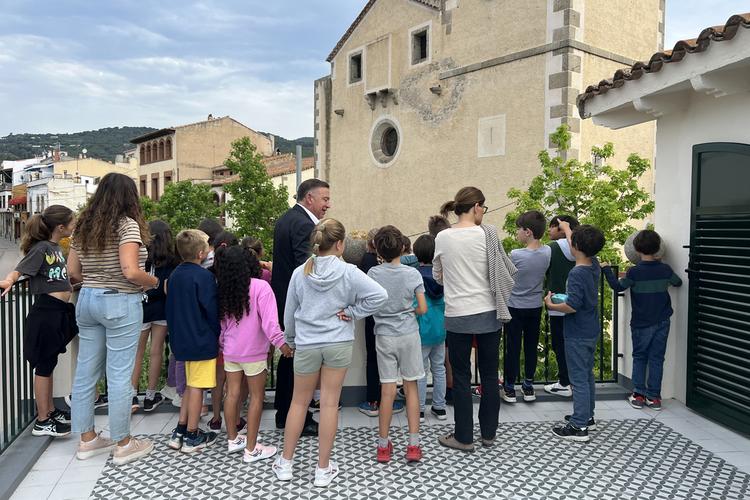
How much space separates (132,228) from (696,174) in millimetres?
4582

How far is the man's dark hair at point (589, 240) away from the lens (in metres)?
4.27

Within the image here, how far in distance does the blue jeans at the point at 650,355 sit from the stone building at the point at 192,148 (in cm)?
4239

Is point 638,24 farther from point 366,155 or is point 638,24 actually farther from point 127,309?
point 127,309

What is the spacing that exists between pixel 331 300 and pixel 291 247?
86 cm

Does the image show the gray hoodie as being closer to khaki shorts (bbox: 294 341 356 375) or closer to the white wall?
khaki shorts (bbox: 294 341 356 375)

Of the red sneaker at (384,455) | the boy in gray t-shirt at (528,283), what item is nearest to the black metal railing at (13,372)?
the red sneaker at (384,455)

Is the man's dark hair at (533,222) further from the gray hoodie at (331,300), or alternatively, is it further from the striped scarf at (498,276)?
the gray hoodie at (331,300)

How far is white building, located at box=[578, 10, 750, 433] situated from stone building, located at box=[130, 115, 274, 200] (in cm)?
4198

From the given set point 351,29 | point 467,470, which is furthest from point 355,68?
point 467,470

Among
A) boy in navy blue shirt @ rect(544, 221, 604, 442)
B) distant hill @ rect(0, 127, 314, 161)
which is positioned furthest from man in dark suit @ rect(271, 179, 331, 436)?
distant hill @ rect(0, 127, 314, 161)

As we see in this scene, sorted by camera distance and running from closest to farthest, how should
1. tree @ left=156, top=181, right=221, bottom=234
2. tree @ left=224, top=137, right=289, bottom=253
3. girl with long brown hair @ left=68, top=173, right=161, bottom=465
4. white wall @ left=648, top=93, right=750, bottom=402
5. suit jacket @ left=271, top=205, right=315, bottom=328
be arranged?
girl with long brown hair @ left=68, top=173, right=161, bottom=465
suit jacket @ left=271, top=205, right=315, bottom=328
white wall @ left=648, top=93, right=750, bottom=402
tree @ left=224, top=137, right=289, bottom=253
tree @ left=156, top=181, right=221, bottom=234

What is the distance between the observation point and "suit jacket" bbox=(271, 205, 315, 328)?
13.9ft

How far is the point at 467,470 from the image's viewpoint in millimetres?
3789

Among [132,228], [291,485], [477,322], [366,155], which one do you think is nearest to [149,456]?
[291,485]
